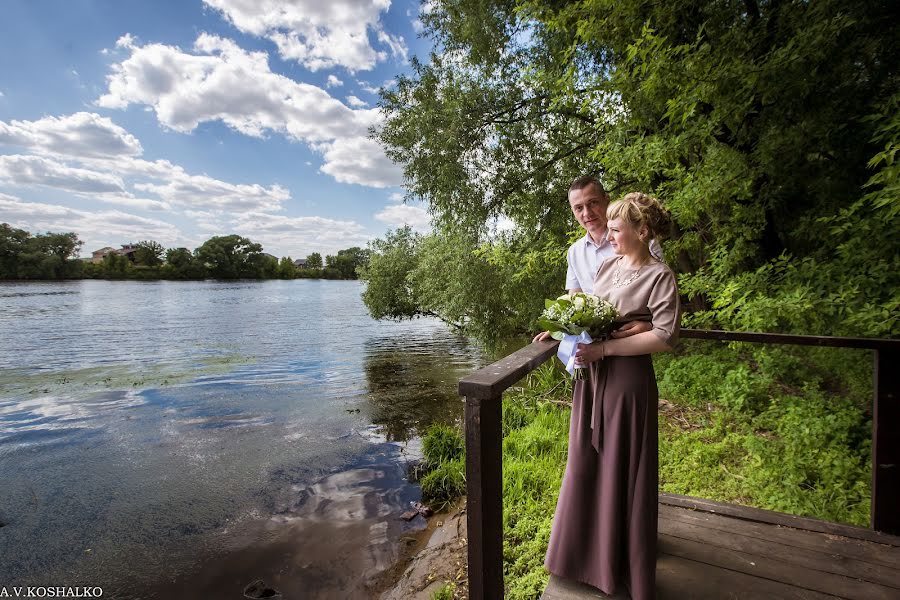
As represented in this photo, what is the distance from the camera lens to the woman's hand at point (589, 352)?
6.39ft

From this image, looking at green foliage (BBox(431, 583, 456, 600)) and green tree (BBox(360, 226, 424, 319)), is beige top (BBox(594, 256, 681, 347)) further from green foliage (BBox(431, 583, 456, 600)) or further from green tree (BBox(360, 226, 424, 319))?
green tree (BBox(360, 226, 424, 319))

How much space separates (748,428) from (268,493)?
23.3 feet

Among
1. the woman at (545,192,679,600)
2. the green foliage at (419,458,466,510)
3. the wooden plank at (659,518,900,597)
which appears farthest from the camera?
the green foliage at (419,458,466,510)

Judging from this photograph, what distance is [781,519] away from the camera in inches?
109

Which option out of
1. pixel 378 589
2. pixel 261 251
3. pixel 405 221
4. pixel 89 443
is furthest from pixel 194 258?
pixel 378 589

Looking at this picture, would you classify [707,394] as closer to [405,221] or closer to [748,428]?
[748,428]

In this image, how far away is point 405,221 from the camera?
904 inches

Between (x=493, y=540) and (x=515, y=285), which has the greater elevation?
(x=515, y=285)

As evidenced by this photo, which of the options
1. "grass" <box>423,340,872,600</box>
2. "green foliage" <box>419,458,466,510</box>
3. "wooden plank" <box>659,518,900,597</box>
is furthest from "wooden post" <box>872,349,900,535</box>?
"green foliage" <box>419,458,466,510</box>

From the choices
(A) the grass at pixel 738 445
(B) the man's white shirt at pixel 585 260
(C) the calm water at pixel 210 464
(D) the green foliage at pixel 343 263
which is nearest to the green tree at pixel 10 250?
(D) the green foliage at pixel 343 263

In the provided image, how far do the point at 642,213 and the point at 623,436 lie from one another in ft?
3.38

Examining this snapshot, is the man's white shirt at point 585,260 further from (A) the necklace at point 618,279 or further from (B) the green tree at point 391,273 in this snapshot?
(B) the green tree at point 391,273

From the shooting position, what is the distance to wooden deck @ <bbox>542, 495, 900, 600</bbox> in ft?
6.91

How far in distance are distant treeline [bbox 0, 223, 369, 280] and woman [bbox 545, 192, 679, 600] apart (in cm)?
7141
